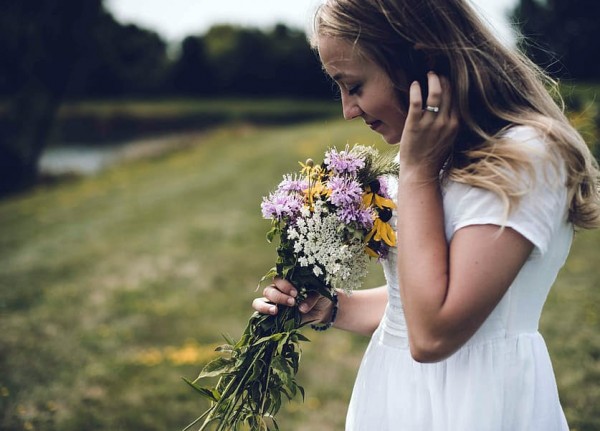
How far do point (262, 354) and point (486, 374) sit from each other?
777 mm

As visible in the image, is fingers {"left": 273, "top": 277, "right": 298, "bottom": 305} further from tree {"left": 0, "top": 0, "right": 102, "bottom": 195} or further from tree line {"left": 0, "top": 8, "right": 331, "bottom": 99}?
tree line {"left": 0, "top": 8, "right": 331, "bottom": 99}

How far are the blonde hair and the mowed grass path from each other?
3.43 metres

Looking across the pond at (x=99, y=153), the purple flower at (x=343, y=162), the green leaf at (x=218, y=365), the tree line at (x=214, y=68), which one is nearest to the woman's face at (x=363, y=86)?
the purple flower at (x=343, y=162)

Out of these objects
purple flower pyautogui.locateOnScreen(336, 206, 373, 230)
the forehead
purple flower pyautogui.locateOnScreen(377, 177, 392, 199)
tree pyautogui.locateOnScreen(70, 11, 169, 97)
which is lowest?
tree pyautogui.locateOnScreen(70, 11, 169, 97)

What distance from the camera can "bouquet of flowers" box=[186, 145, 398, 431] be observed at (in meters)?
1.85

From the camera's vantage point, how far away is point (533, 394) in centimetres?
158

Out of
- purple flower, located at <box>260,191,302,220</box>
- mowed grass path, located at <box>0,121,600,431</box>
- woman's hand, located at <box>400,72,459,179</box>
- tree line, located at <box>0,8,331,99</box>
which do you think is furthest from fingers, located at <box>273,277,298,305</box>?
tree line, located at <box>0,8,331,99</box>

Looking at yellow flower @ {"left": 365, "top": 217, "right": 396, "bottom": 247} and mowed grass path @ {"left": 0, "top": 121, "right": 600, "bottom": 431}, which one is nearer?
yellow flower @ {"left": 365, "top": 217, "right": 396, "bottom": 247}

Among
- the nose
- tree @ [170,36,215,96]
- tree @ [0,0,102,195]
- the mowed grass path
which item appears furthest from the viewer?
tree @ [170,36,215,96]

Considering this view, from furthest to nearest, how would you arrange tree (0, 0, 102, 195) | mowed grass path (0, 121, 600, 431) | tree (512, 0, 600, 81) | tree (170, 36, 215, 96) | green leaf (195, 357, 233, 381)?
tree (170, 36, 215, 96)
tree (512, 0, 600, 81)
tree (0, 0, 102, 195)
mowed grass path (0, 121, 600, 431)
green leaf (195, 357, 233, 381)

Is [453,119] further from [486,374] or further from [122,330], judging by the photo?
[122,330]

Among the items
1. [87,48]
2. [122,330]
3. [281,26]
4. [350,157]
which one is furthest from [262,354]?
[281,26]

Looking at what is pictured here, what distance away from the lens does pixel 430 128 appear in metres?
1.46

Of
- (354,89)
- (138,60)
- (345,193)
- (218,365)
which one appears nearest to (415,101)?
(354,89)
